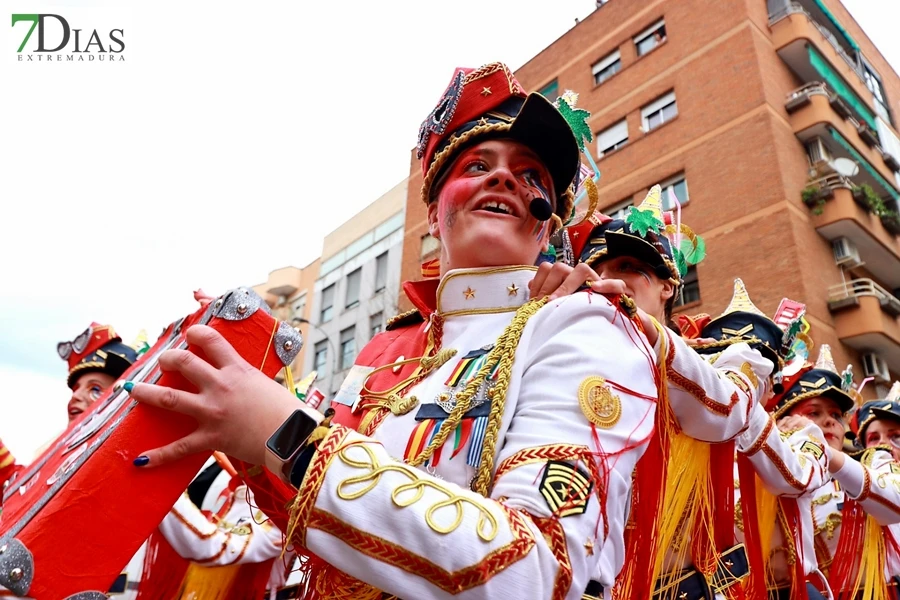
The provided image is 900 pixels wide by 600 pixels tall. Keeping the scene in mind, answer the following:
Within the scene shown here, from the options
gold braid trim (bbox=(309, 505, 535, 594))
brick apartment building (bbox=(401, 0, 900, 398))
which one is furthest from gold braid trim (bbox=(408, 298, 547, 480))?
brick apartment building (bbox=(401, 0, 900, 398))

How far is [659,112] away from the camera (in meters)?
19.0

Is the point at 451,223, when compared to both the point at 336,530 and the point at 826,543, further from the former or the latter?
the point at 826,543

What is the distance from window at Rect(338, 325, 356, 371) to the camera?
27391mm

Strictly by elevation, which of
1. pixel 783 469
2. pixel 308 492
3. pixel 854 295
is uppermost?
pixel 854 295

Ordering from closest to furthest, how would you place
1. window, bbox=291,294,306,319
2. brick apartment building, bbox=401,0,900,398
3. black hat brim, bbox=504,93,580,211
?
black hat brim, bbox=504,93,580,211, brick apartment building, bbox=401,0,900,398, window, bbox=291,294,306,319

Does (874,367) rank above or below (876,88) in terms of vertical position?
below

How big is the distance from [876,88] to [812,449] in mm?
24210

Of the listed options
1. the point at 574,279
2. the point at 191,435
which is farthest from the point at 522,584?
the point at 574,279

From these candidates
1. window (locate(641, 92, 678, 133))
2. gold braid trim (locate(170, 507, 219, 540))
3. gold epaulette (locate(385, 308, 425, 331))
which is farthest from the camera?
window (locate(641, 92, 678, 133))

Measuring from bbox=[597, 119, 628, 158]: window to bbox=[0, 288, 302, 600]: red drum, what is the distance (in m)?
19.1

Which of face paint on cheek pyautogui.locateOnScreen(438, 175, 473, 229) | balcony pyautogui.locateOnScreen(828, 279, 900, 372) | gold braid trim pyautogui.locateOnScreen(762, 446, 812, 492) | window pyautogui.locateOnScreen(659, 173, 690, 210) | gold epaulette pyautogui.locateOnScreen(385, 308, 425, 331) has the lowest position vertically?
gold braid trim pyautogui.locateOnScreen(762, 446, 812, 492)

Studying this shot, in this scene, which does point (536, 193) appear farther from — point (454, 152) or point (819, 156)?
point (819, 156)

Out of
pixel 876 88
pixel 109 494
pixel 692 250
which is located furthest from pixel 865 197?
pixel 109 494

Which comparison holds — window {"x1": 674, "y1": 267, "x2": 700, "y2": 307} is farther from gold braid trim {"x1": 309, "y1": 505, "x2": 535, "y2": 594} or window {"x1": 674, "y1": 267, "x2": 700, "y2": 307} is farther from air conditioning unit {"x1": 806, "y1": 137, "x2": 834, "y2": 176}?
gold braid trim {"x1": 309, "y1": 505, "x2": 535, "y2": 594}
